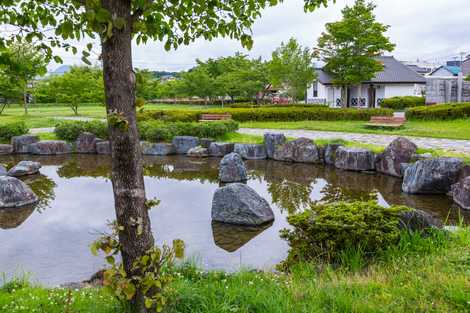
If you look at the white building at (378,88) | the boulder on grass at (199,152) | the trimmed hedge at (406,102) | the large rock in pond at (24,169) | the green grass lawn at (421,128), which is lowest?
the large rock in pond at (24,169)

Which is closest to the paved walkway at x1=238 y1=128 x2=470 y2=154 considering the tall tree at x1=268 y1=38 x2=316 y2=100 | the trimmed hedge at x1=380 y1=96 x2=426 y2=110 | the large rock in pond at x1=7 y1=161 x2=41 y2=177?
the large rock in pond at x1=7 y1=161 x2=41 y2=177

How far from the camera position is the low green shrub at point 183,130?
1456 cm

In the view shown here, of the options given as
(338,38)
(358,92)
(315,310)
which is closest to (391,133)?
(338,38)

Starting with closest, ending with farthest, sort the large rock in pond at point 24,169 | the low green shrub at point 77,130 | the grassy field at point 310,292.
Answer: the grassy field at point 310,292 → the large rock in pond at point 24,169 → the low green shrub at point 77,130

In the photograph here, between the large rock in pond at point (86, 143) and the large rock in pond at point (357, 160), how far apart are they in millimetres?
8421

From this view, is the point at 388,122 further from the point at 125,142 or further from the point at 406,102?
the point at 125,142

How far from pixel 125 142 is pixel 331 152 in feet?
32.8

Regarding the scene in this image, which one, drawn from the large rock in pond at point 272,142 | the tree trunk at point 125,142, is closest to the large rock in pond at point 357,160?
the large rock in pond at point 272,142

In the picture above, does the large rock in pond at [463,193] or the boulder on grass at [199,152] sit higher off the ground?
the boulder on grass at [199,152]

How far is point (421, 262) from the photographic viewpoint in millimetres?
3727

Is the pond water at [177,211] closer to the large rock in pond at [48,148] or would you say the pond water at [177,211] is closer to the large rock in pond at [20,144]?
the large rock in pond at [48,148]

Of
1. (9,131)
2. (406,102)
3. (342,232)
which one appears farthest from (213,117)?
(406,102)

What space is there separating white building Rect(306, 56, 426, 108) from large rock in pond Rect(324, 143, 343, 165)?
22.9 m

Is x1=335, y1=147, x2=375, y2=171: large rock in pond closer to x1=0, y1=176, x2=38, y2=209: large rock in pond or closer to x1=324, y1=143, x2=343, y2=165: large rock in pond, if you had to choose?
x1=324, y1=143, x2=343, y2=165: large rock in pond
